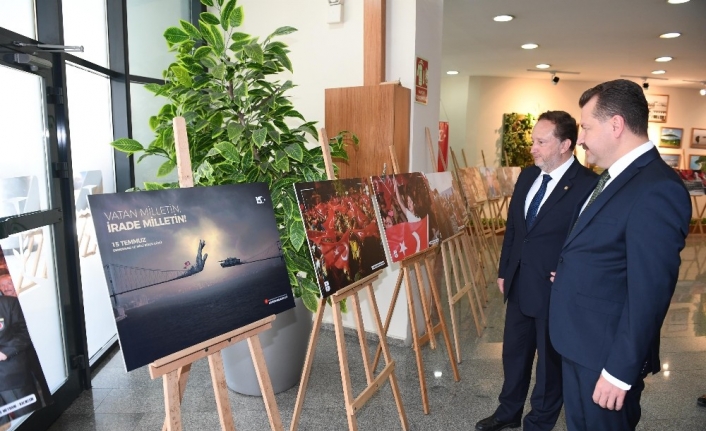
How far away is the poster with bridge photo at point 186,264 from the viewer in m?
1.45

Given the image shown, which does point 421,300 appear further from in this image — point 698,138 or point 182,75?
point 698,138

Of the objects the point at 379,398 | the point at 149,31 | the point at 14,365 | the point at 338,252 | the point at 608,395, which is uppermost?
the point at 149,31

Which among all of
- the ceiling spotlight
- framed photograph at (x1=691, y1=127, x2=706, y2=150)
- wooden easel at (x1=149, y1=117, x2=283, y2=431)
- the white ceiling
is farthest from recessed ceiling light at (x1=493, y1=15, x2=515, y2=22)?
framed photograph at (x1=691, y1=127, x2=706, y2=150)

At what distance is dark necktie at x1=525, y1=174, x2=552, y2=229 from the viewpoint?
7.80 ft

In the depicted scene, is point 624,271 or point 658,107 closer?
point 624,271

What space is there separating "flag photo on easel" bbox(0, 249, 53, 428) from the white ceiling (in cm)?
455

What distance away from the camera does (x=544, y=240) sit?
2271mm

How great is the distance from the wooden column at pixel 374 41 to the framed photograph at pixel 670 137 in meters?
9.31

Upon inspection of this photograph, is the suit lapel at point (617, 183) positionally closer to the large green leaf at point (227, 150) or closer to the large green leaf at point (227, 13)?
the large green leaf at point (227, 150)

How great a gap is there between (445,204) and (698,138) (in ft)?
32.4

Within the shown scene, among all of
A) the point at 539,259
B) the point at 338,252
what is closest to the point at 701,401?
the point at 539,259

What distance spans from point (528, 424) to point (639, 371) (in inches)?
44.1

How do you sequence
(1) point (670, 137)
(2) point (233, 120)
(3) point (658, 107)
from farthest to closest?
(1) point (670, 137) → (3) point (658, 107) → (2) point (233, 120)

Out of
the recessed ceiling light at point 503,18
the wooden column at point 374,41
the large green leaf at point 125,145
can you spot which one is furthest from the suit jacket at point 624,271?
the recessed ceiling light at point 503,18
